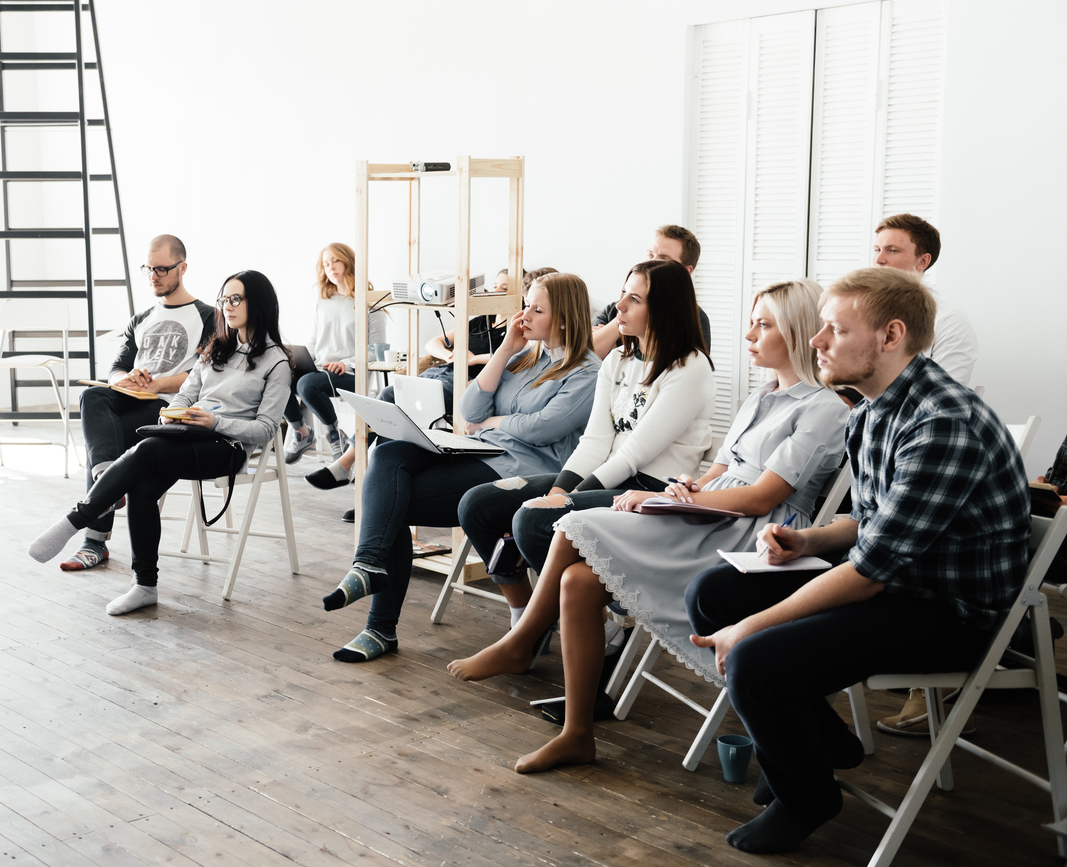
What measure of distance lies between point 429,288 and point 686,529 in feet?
5.54

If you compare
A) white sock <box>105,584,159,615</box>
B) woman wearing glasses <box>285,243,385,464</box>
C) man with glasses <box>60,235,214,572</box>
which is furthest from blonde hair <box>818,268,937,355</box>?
woman wearing glasses <box>285,243,385,464</box>

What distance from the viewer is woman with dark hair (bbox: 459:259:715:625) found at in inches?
112

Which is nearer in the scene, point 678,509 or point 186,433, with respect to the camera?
point 678,509

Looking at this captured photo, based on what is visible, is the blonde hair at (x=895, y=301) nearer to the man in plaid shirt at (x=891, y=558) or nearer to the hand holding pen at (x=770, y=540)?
the man in plaid shirt at (x=891, y=558)

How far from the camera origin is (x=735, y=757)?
2373 mm

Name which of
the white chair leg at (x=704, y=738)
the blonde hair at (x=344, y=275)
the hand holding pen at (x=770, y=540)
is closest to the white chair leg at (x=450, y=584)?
the white chair leg at (x=704, y=738)

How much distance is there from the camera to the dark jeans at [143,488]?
3.64 m

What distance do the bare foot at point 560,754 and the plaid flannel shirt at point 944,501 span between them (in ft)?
2.88

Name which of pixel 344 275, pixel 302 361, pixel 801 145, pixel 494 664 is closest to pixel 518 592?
pixel 494 664

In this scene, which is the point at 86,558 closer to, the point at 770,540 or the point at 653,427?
the point at 653,427

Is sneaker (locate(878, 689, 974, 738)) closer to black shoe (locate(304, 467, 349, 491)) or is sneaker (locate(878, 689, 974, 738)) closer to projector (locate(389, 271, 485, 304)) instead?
projector (locate(389, 271, 485, 304))

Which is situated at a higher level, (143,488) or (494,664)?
(143,488)

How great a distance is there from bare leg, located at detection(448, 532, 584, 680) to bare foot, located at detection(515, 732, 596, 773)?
0.81ft

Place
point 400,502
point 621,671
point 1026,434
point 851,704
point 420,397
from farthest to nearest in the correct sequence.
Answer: point 420,397 < point 400,502 < point 1026,434 < point 621,671 < point 851,704
